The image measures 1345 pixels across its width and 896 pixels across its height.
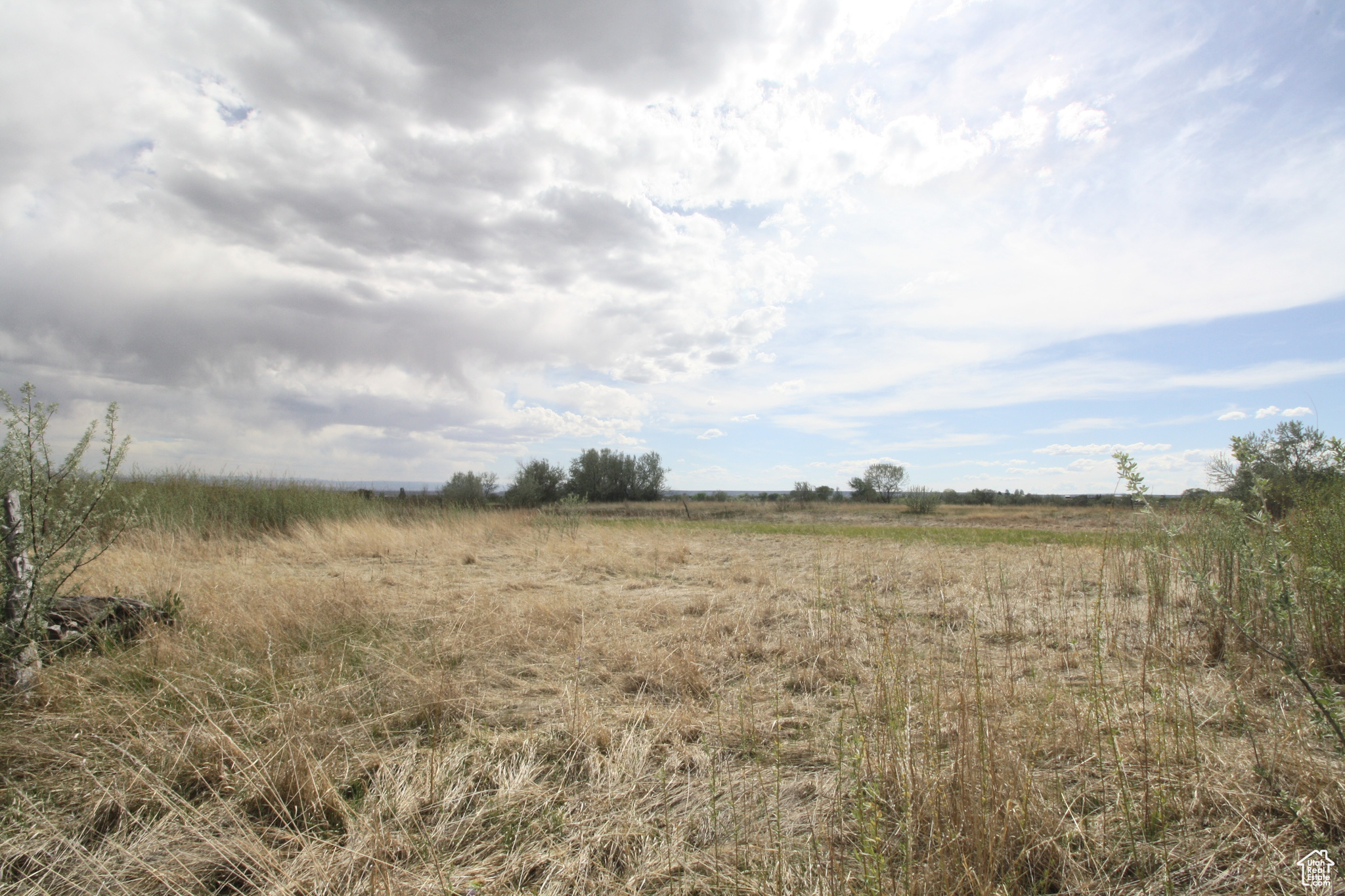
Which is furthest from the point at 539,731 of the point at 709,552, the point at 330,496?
the point at 330,496

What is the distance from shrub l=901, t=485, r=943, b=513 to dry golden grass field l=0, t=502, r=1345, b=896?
101 ft

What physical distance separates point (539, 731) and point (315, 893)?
1.44 m

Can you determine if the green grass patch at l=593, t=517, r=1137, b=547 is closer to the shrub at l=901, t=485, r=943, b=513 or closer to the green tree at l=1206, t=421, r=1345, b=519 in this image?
the green tree at l=1206, t=421, r=1345, b=519

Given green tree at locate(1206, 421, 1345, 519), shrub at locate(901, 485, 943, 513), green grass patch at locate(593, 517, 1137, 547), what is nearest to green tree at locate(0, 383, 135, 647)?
green tree at locate(1206, 421, 1345, 519)

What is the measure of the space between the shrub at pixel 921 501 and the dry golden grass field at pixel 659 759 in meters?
30.8

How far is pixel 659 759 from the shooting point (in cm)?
312

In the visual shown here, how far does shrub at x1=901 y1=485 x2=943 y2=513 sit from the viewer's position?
34.7 meters

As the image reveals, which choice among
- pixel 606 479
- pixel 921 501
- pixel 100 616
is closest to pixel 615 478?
pixel 606 479

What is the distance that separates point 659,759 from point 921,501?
117 ft

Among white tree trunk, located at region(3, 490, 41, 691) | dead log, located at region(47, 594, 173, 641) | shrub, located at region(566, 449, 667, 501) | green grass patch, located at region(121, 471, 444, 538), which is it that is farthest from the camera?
shrub, located at region(566, 449, 667, 501)

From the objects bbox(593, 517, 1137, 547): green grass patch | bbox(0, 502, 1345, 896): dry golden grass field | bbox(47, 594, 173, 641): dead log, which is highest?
bbox(593, 517, 1137, 547): green grass patch

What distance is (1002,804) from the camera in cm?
226

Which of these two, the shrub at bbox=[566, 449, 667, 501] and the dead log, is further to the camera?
the shrub at bbox=[566, 449, 667, 501]

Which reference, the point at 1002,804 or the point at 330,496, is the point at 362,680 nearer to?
the point at 1002,804
